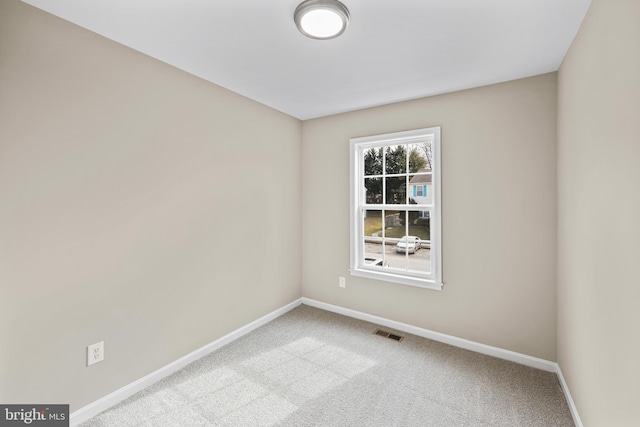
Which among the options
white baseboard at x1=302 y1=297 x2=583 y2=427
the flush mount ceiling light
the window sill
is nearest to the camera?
the flush mount ceiling light

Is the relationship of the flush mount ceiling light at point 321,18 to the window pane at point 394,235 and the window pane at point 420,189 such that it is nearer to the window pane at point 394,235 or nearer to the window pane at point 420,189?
the window pane at point 420,189

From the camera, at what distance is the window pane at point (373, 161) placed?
3.33 meters

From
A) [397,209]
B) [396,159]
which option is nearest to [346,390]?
[397,209]

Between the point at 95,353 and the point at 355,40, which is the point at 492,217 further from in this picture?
the point at 95,353

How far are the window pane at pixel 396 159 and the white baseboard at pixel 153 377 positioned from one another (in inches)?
88.1

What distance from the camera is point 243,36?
1858 millimetres

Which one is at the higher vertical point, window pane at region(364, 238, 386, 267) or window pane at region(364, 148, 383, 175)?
window pane at region(364, 148, 383, 175)

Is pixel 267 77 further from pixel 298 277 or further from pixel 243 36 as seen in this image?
pixel 298 277

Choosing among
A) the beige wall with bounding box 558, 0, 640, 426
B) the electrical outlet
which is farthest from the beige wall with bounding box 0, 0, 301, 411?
the beige wall with bounding box 558, 0, 640, 426

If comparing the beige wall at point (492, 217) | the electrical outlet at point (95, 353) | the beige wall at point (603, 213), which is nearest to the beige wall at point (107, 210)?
the electrical outlet at point (95, 353)

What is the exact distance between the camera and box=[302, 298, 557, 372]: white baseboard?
2.40 meters

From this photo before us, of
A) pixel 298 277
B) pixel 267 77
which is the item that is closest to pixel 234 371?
pixel 298 277

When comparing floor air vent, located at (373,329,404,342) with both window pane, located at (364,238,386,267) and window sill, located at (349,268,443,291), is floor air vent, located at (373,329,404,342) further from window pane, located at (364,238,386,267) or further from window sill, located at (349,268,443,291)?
window pane, located at (364,238,386,267)

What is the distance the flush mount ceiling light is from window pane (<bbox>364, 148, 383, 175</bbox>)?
5.65ft
